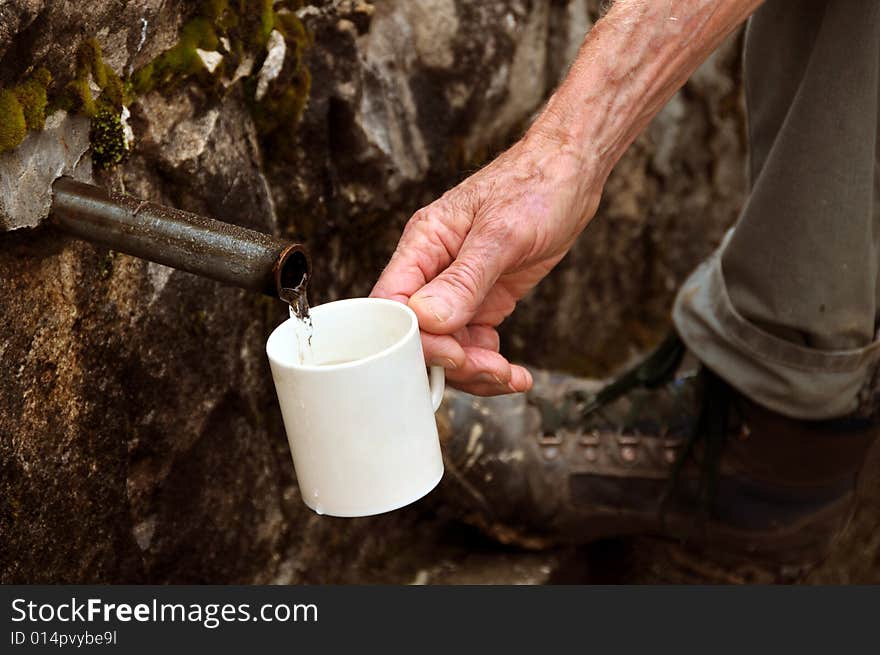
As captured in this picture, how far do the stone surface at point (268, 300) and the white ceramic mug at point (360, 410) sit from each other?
0.33 metres

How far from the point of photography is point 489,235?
1216 mm

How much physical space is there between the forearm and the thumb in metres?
0.20

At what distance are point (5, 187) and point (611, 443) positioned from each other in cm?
121

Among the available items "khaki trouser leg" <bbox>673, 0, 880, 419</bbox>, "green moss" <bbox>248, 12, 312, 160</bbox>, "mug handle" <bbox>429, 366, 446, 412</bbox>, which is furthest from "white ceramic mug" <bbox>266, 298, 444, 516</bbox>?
"khaki trouser leg" <bbox>673, 0, 880, 419</bbox>

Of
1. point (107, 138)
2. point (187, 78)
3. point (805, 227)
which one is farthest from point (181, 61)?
point (805, 227)

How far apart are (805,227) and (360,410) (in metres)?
0.83

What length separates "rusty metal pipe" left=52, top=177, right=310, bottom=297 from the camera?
1061mm

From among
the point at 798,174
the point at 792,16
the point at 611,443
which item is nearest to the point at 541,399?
the point at 611,443

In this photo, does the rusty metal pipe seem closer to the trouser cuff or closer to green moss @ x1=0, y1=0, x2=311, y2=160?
green moss @ x1=0, y1=0, x2=311, y2=160

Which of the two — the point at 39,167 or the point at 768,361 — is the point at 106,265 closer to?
the point at 39,167

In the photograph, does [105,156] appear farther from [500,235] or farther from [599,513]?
[599,513]

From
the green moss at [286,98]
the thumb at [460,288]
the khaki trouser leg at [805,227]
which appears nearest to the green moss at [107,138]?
the green moss at [286,98]

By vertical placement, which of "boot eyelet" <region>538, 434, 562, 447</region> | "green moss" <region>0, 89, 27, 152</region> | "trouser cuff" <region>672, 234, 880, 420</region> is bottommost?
"boot eyelet" <region>538, 434, 562, 447</region>

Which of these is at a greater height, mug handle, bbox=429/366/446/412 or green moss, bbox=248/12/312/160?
green moss, bbox=248/12/312/160
